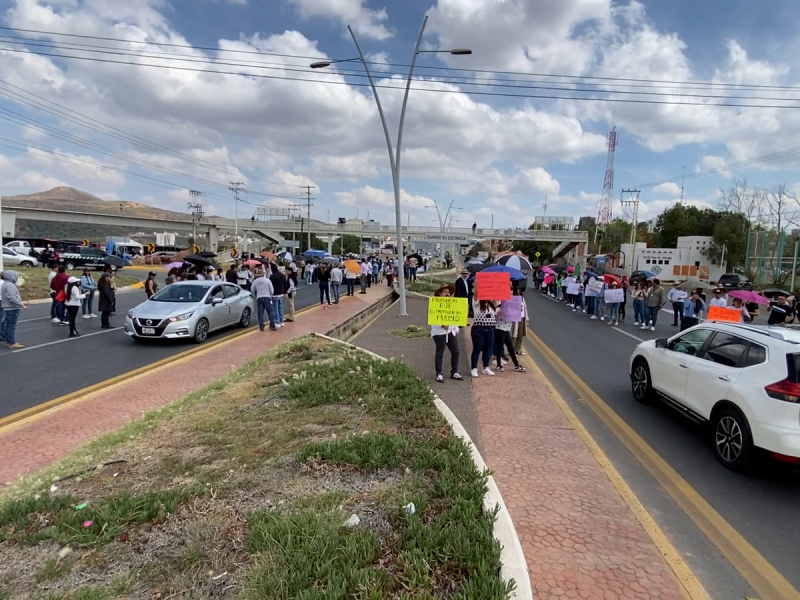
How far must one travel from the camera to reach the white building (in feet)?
193

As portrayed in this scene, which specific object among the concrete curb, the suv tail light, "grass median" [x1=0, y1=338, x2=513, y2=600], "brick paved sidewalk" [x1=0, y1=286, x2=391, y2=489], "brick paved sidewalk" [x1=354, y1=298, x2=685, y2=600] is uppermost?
the suv tail light

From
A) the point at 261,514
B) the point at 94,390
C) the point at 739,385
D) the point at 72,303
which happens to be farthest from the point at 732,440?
the point at 72,303

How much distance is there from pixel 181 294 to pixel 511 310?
843cm

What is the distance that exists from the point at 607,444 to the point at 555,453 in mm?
877

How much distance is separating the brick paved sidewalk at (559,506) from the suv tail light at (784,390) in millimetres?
1734

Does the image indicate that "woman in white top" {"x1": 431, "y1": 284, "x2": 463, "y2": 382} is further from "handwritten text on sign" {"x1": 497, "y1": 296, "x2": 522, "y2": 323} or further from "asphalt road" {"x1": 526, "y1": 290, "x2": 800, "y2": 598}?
"asphalt road" {"x1": 526, "y1": 290, "x2": 800, "y2": 598}

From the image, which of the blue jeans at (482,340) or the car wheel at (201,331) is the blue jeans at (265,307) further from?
the blue jeans at (482,340)

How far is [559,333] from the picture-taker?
15.3m

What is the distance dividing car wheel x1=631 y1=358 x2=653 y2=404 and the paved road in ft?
28.5

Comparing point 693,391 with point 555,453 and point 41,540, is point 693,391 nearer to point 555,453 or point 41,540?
point 555,453

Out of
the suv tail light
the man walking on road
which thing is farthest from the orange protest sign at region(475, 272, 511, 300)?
the man walking on road

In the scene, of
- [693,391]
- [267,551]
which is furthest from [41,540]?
[693,391]

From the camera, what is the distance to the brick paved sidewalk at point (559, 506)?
10.4 feet

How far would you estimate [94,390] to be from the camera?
780cm
